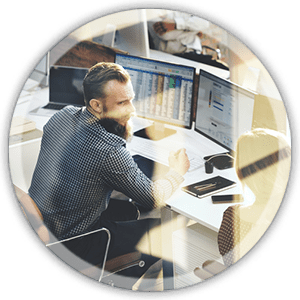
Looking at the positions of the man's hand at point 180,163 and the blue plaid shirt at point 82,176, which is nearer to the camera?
the blue plaid shirt at point 82,176

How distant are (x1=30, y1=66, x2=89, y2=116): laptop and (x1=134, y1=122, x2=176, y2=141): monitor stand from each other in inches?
18.7

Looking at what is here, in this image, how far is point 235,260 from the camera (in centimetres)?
142

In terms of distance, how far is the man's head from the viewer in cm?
156

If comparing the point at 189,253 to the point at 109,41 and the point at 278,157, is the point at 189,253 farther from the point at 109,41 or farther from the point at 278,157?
the point at 109,41

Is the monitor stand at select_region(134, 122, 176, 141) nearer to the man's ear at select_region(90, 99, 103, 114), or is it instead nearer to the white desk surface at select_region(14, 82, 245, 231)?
the white desk surface at select_region(14, 82, 245, 231)

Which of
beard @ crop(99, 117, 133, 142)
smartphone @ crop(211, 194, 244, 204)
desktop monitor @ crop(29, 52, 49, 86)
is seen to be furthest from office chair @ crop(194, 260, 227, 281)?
desktop monitor @ crop(29, 52, 49, 86)

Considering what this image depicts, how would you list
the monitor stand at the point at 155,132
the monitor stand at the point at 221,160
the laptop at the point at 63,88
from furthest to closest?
the laptop at the point at 63,88, the monitor stand at the point at 155,132, the monitor stand at the point at 221,160

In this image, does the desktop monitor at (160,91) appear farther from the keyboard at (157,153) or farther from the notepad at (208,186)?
the notepad at (208,186)

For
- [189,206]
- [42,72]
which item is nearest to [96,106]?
[189,206]

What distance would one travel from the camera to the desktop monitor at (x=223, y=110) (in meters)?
1.68

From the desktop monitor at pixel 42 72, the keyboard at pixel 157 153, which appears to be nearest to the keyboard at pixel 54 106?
the desktop monitor at pixel 42 72

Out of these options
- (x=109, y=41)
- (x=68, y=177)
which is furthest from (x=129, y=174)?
(x=109, y=41)

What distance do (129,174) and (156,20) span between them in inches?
85.2

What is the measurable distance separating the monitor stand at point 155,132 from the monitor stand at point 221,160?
0.35 metres
